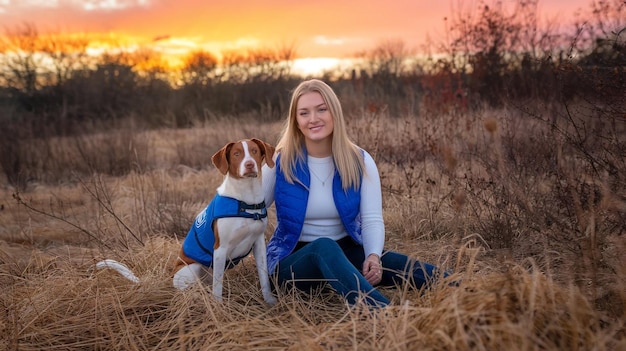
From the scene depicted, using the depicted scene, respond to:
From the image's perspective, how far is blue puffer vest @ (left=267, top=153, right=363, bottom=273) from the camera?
333 centimetres

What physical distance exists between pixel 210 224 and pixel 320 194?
72 cm

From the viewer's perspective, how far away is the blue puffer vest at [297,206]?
3334 mm

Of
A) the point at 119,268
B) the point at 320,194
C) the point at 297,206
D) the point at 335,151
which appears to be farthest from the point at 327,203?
the point at 119,268

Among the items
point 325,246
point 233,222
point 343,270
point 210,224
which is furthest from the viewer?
point 210,224

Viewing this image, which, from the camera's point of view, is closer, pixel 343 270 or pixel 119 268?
pixel 343 270

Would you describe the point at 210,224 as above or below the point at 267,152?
below

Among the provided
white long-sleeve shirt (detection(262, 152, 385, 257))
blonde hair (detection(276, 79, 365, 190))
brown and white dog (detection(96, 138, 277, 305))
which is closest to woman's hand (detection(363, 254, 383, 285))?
white long-sleeve shirt (detection(262, 152, 385, 257))

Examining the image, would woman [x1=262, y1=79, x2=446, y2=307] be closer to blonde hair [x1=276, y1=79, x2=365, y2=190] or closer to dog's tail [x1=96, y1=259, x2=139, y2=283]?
blonde hair [x1=276, y1=79, x2=365, y2=190]

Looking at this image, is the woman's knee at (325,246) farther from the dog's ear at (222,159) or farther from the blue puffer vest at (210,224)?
the dog's ear at (222,159)

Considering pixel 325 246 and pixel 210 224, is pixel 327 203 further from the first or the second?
pixel 210 224

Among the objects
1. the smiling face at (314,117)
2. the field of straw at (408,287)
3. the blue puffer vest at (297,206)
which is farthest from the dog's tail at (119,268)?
the smiling face at (314,117)

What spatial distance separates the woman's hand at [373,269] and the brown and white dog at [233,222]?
2.06 feet

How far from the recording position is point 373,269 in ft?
10.1

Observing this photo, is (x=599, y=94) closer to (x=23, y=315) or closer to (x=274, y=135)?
(x=23, y=315)
